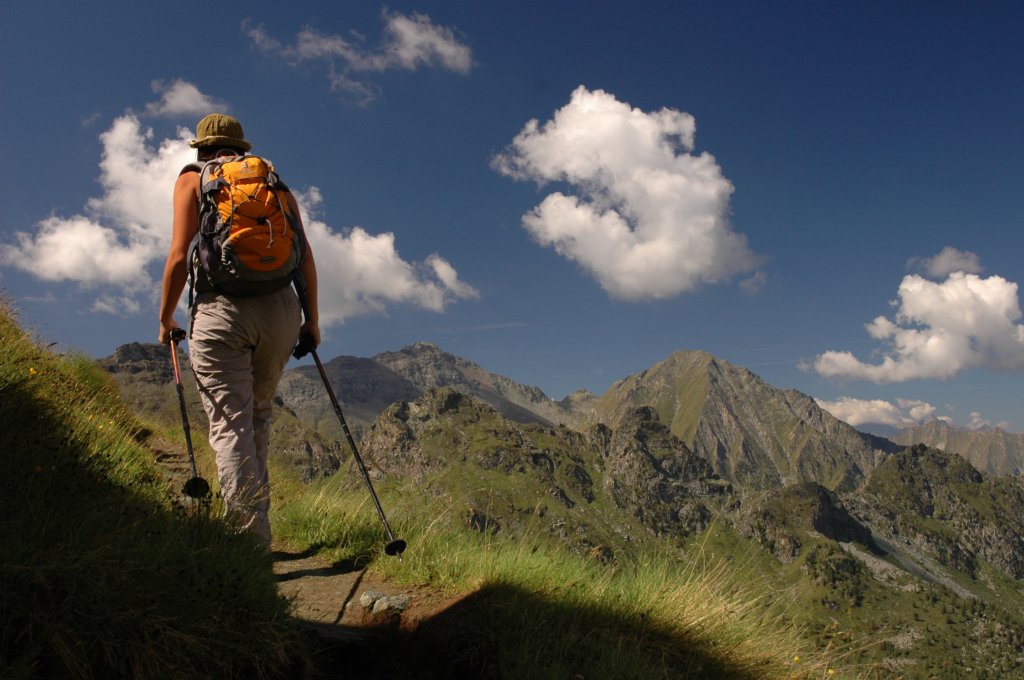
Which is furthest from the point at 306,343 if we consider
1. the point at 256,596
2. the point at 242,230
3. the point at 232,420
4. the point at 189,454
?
the point at 256,596

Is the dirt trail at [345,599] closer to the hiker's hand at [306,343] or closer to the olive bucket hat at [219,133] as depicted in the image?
the hiker's hand at [306,343]

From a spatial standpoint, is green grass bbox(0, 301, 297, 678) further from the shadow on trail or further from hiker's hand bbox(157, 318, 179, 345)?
hiker's hand bbox(157, 318, 179, 345)

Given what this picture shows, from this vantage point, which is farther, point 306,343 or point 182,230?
point 306,343

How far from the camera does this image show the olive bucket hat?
540 centimetres

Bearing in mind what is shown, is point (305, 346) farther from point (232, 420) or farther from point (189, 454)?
point (189, 454)

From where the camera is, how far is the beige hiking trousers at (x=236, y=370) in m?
4.92

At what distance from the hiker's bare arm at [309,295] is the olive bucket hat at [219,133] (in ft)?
2.61

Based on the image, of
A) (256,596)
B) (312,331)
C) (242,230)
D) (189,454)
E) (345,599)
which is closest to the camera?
(256,596)

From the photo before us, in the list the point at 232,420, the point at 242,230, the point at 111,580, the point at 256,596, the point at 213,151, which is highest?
the point at 213,151

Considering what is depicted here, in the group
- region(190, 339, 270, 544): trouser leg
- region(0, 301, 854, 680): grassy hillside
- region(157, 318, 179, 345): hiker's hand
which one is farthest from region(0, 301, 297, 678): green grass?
region(157, 318, 179, 345): hiker's hand

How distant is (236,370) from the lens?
5086 millimetres

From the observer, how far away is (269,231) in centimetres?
482

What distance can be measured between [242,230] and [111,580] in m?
2.72

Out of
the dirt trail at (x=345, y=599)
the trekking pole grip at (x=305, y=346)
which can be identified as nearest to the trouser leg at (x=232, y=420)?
the dirt trail at (x=345, y=599)
